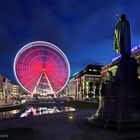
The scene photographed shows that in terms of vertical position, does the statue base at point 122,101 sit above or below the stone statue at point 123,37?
below

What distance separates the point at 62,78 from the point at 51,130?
168 ft

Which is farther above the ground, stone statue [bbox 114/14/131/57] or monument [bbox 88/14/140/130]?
stone statue [bbox 114/14/131/57]

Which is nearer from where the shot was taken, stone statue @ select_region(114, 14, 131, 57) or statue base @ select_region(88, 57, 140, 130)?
statue base @ select_region(88, 57, 140, 130)

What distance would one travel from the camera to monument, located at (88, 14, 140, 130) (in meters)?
15.0

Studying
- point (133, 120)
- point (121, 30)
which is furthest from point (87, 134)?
point (121, 30)

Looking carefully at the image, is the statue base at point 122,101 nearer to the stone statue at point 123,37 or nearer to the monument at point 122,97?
the monument at point 122,97

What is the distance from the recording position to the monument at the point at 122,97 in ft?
49.1

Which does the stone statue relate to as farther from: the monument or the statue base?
the statue base

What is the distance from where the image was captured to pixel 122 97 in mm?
15664

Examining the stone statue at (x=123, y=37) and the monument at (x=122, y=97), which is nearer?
the monument at (x=122, y=97)

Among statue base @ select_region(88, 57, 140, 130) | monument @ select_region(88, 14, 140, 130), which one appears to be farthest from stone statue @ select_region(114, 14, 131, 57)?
statue base @ select_region(88, 57, 140, 130)

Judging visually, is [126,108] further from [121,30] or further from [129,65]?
[121,30]

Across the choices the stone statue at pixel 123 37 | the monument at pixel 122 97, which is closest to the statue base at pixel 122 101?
the monument at pixel 122 97

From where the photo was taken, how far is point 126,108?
50.4 feet
